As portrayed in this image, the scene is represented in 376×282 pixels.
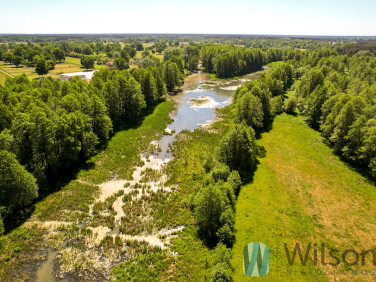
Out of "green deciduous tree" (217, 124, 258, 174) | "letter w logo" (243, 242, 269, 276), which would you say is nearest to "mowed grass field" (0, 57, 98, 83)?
"green deciduous tree" (217, 124, 258, 174)

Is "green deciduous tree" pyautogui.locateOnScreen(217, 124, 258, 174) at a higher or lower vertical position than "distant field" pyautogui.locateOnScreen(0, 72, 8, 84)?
lower

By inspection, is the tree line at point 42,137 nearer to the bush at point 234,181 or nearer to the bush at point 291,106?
the bush at point 234,181

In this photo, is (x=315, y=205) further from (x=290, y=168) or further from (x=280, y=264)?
(x=280, y=264)

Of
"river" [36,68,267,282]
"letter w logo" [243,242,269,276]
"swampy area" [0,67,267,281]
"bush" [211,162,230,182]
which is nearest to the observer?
"letter w logo" [243,242,269,276]

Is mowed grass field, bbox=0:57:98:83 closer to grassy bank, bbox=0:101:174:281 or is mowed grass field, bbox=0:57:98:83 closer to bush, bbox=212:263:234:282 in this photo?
grassy bank, bbox=0:101:174:281

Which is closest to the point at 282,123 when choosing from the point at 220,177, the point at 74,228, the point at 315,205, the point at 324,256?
the point at 315,205

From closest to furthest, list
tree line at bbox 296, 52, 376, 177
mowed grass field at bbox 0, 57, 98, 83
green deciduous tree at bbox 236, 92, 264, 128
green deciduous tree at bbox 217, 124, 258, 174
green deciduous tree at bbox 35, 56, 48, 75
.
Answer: green deciduous tree at bbox 217, 124, 258, 174 < tree line at bbox 296, 52, 376, 177 < green deciduous tree at bbox 236, 92, 264, 128 < mowed grass field at bbox 0, 57, 98, 83 < green deciduous tree at bbox 35, 56, 48, 75
